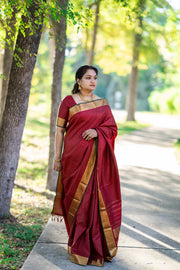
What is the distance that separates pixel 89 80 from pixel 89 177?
107 cm

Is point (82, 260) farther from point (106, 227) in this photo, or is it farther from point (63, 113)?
point (63, 113)

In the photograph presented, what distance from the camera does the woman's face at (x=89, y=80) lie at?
13.1 feet

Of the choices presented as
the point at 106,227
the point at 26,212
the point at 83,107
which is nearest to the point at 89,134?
the point at 83,107

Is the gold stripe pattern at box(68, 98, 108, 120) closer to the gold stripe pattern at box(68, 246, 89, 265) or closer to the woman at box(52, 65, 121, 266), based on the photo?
the woman at box(52, 65, 121, 266)

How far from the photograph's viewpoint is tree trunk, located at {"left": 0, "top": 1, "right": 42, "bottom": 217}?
202 inches

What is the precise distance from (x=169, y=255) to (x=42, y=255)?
145 cm

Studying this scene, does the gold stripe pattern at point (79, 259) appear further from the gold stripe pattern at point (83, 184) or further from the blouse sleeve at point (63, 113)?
the blouse sleeve at point (63, 113)

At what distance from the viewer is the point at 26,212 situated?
640 centimetres

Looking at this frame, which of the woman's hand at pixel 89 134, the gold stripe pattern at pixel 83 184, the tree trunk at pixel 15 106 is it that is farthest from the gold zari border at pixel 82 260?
the tree trunk at pixel 15 106

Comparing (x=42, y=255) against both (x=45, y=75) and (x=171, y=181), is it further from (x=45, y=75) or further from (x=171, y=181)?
(x=45, y=75)

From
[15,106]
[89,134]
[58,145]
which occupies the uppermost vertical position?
[15,106]

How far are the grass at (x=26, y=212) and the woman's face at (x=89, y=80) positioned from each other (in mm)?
2187

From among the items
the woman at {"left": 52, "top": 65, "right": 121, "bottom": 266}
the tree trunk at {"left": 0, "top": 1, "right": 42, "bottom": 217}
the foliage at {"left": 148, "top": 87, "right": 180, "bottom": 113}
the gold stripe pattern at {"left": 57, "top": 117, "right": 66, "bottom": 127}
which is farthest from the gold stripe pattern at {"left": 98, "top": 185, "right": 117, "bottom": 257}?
the foliage at {"left": 148, "top": 87, "right": 180, "bottom": 113}

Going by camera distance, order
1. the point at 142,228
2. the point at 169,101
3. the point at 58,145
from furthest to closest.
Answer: the point at 169,101
the point at 142,228
the point at 58,145
